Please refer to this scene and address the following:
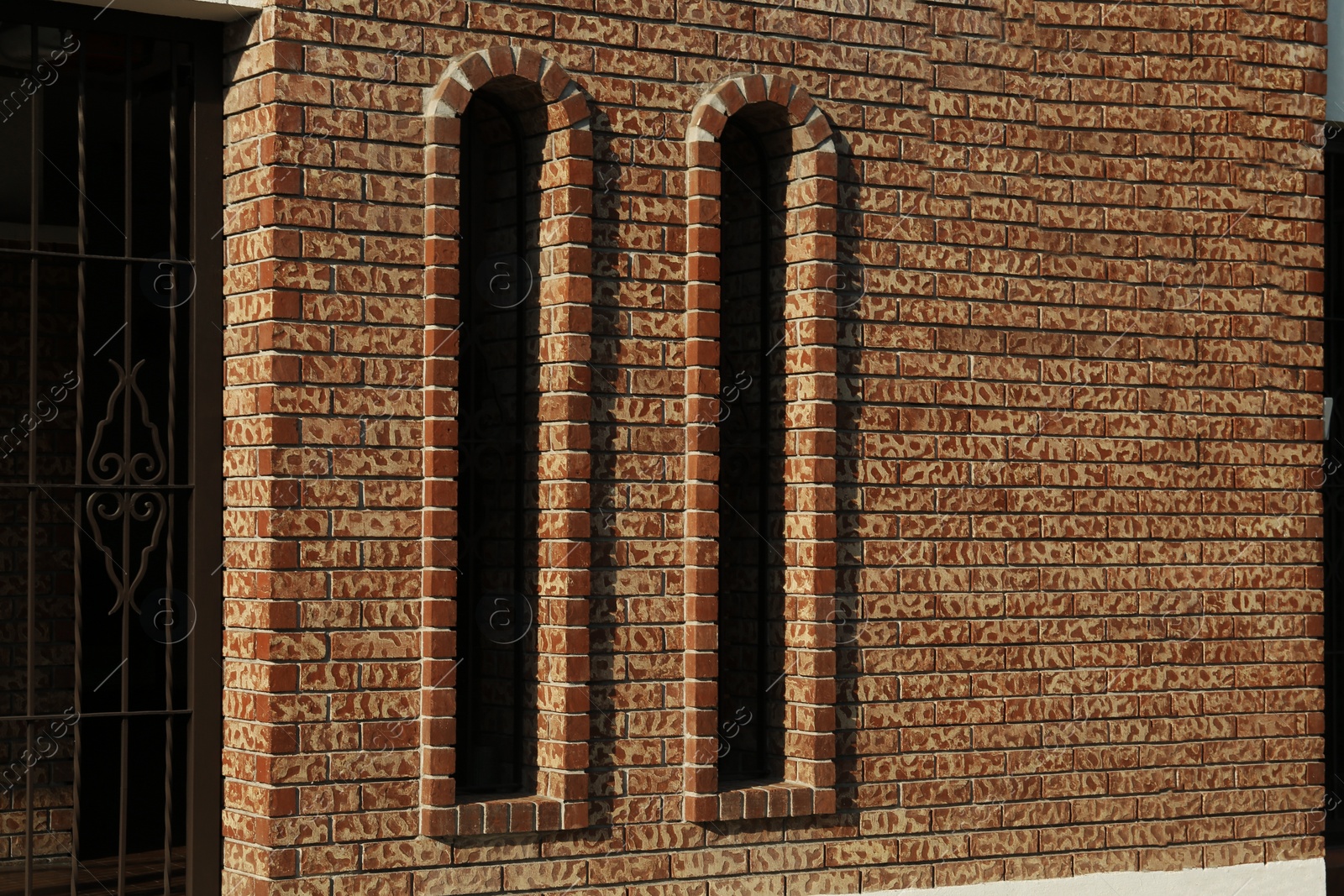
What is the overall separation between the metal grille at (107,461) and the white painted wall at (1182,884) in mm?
3259

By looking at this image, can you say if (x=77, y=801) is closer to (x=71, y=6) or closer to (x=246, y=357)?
(x=246, y=357)

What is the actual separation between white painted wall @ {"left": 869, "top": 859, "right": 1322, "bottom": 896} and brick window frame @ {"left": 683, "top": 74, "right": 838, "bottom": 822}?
864 millimetres

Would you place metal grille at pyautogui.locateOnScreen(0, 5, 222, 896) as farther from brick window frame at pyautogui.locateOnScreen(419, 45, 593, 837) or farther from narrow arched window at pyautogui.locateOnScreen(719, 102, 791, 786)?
narrow arched window at pyautogui.locateOnScreen(719, 102, 791, 786)

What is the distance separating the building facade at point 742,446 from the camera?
6875mm

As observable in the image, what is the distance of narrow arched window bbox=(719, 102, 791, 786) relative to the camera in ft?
26.1

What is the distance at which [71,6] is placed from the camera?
22.5ft

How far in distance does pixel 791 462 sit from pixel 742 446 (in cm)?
26

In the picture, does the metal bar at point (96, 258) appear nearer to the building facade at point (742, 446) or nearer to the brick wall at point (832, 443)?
the building facade at point (742, 446)

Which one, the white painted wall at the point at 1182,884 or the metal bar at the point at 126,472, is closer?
the metal bar at the point at 126,472

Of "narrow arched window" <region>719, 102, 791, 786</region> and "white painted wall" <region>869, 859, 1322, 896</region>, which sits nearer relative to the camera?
"narrow arched window" <region>719, 102, 791, 786</region>

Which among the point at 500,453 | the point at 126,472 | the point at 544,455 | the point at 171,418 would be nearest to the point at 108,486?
the point at 126,472

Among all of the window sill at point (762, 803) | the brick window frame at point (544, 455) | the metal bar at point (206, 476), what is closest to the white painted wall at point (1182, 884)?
the window sill at point (762, 803)

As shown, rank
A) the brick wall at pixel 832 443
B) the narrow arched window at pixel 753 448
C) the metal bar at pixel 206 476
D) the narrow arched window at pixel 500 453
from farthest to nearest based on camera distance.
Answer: the narrow arched window at pixel 753 448 < the narrow arched window at pixel 500 453 < the metal bar at pixel 206 476 < the brick wall at pixel 832 443

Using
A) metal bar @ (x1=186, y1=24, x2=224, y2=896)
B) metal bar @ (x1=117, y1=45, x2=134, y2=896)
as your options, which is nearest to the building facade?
metal bar @ (x1=186, y1=24, x2=224, y2=896)
